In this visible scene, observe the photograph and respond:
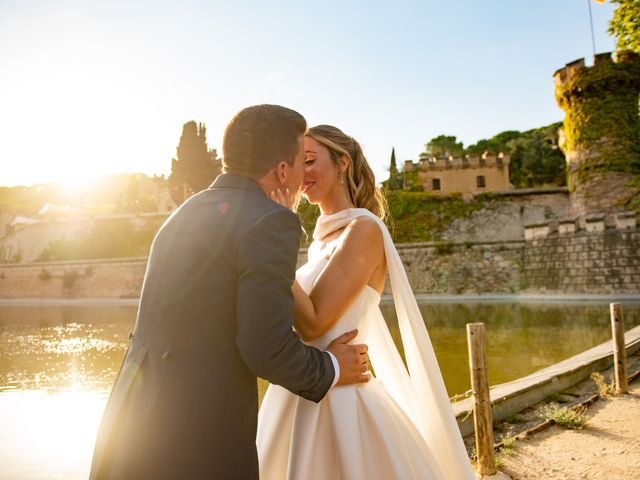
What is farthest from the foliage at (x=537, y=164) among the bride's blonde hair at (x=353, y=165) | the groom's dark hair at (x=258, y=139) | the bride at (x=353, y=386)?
the groom's dark hair at (x=258, y=139)

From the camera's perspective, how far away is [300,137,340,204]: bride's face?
2193 mm

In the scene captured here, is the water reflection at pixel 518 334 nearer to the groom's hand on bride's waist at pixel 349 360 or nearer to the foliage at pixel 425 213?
the groom's hand on bride's waist at pixel 349 360

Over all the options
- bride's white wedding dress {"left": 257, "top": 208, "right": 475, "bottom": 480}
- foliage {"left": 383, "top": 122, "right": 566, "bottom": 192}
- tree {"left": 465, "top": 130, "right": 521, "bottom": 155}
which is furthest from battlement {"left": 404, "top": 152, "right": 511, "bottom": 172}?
bride's white wedding dress {"left": 257, "top": 208, "right": 475, "bottom": 480}

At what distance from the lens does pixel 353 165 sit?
2336mm

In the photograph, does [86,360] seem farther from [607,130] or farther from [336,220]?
[607,130]

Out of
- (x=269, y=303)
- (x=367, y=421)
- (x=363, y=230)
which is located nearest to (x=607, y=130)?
(x=363, y=230)

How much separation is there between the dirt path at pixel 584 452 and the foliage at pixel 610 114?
Answer: 70.0ft

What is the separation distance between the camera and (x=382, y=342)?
235cm

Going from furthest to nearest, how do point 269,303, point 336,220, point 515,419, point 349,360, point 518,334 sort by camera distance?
point 518,334, point 515,419, point 336,220, point 349,360, point 269,303

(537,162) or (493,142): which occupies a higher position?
(493,142)

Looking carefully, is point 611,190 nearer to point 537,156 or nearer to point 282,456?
point 537,156

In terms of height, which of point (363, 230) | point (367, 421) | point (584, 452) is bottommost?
point (584, 452)

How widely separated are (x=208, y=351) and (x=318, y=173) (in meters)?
1.10

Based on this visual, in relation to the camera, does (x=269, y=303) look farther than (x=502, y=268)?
No
